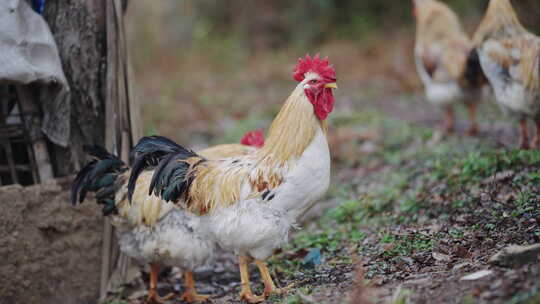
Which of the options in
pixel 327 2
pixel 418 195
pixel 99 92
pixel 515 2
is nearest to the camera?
pixel 99 92

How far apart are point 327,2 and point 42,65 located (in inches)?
471

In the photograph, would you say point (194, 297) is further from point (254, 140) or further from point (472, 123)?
point (472, 123)

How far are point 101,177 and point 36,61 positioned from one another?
1086 mm

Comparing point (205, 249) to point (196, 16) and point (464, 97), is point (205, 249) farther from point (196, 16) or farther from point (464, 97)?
point (196, 16)

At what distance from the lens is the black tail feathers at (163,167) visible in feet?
12.9

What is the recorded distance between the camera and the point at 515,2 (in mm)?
5707

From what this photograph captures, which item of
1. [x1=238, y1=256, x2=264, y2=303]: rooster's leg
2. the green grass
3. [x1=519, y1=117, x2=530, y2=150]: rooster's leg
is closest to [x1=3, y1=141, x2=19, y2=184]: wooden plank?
[x1=238, y1=256, x2=264, y2=303]: rooster's leg

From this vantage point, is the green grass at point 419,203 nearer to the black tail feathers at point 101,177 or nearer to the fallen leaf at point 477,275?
the fallen leaf at point 477,275

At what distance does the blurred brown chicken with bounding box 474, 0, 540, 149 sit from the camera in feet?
17.5

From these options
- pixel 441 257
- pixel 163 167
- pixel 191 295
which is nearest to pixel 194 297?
pixel 191 295

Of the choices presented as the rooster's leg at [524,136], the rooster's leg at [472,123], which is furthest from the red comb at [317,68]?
the rooster's leg at [472,123]

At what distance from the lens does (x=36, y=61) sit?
13.7 feet

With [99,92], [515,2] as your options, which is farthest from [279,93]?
[99,92]

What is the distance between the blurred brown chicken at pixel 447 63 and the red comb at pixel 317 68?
408 cm
